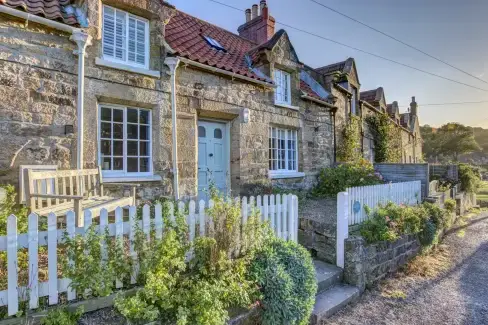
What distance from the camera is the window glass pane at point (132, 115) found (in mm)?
6266

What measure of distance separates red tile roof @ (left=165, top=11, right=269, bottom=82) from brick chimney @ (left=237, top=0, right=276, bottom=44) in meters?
1.04

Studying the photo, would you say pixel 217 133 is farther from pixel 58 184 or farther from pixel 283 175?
pixel 58 184

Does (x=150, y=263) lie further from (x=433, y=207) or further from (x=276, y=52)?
(x=276, y=52)

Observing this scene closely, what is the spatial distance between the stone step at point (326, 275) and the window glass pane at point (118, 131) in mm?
4827

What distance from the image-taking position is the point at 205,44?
28.1ft

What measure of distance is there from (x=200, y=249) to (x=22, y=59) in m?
4.65

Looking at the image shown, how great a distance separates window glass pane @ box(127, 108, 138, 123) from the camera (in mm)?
6266

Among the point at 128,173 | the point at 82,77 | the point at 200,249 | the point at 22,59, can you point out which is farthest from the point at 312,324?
the point at 22,59

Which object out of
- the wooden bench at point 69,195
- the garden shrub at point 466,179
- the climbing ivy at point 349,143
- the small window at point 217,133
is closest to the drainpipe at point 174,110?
the wooden bench at point 69,195

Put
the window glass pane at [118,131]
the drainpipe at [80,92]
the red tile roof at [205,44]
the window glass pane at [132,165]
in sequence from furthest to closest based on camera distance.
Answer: the red tile roof at [205,44]
the window glass pane at [132,165]
the window glass pane at [118,131]
the drainpipe at [80,92]

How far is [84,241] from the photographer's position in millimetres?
2684

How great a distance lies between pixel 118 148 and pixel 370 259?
18.2ft

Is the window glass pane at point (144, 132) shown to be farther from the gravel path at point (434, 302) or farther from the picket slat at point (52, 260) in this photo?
the gravel path at point (434, 302)

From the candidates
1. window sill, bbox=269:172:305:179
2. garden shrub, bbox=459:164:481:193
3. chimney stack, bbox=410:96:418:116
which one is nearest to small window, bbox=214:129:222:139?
window sill, bbox=269:172:305:179
